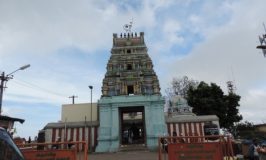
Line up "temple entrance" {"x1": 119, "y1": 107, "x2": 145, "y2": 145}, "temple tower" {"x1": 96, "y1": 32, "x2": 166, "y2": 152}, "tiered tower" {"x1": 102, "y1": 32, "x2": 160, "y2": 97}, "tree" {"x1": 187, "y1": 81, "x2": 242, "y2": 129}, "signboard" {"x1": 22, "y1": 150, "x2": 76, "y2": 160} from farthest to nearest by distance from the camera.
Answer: "temple entrance" {"x1": 119, "y1": 107, "x2": 145, "y2": 145} → "tree" {"x1": 187, "y1": 81, "x2": 242, "y2": 129} → "tiered tower" {"x1": 102, "y1": 32, "x2": 160, "y2": 97} → "temple tower" {"x1": 96, "y1": 32, "x2": 166, "y2": 152} → "signboard" {"x1": 22, "y1": 150, "x2": 76, "y2": 160}

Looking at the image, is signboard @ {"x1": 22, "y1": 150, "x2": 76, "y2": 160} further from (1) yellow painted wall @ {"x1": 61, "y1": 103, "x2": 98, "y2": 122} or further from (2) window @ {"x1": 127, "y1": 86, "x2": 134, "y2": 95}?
(1) yellow painted wall @ {"x1": 61, "y1": 103, "x2": 98, "y2": 122}

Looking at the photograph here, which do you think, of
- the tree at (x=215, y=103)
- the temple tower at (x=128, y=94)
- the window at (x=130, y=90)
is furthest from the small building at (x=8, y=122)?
the tree at (x=215, y=103)

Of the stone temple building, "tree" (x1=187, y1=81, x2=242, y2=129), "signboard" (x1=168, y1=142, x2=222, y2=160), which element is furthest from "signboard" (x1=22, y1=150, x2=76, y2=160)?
"tree" (x1=187, y1=81, x2=242, y2=129)

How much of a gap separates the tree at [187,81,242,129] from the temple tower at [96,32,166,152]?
11.6 metres

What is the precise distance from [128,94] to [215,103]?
14991mm

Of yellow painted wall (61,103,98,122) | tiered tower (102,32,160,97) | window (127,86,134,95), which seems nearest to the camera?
tiered tower (102,32,160,97)

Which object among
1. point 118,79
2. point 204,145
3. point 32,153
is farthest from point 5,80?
point 204,145

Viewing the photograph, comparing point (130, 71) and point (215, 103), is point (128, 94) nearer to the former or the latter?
point (130, 71)

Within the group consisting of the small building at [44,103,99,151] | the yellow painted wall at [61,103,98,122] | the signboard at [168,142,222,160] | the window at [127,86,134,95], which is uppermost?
the window at [127,86,134,95]

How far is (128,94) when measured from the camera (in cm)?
2848

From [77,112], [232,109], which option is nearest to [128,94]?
[77,112]

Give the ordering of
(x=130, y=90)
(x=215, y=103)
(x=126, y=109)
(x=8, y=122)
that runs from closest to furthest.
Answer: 1. (x=8, y=122)
2. (x=126, y=109)
3. (x=130, y=90)
4. (x=215, y=103)

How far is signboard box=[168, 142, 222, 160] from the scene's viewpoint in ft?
26.5

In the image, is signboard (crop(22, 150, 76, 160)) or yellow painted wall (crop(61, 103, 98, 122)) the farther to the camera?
yellow painted wall (crop(61, 103, 98, 122))
